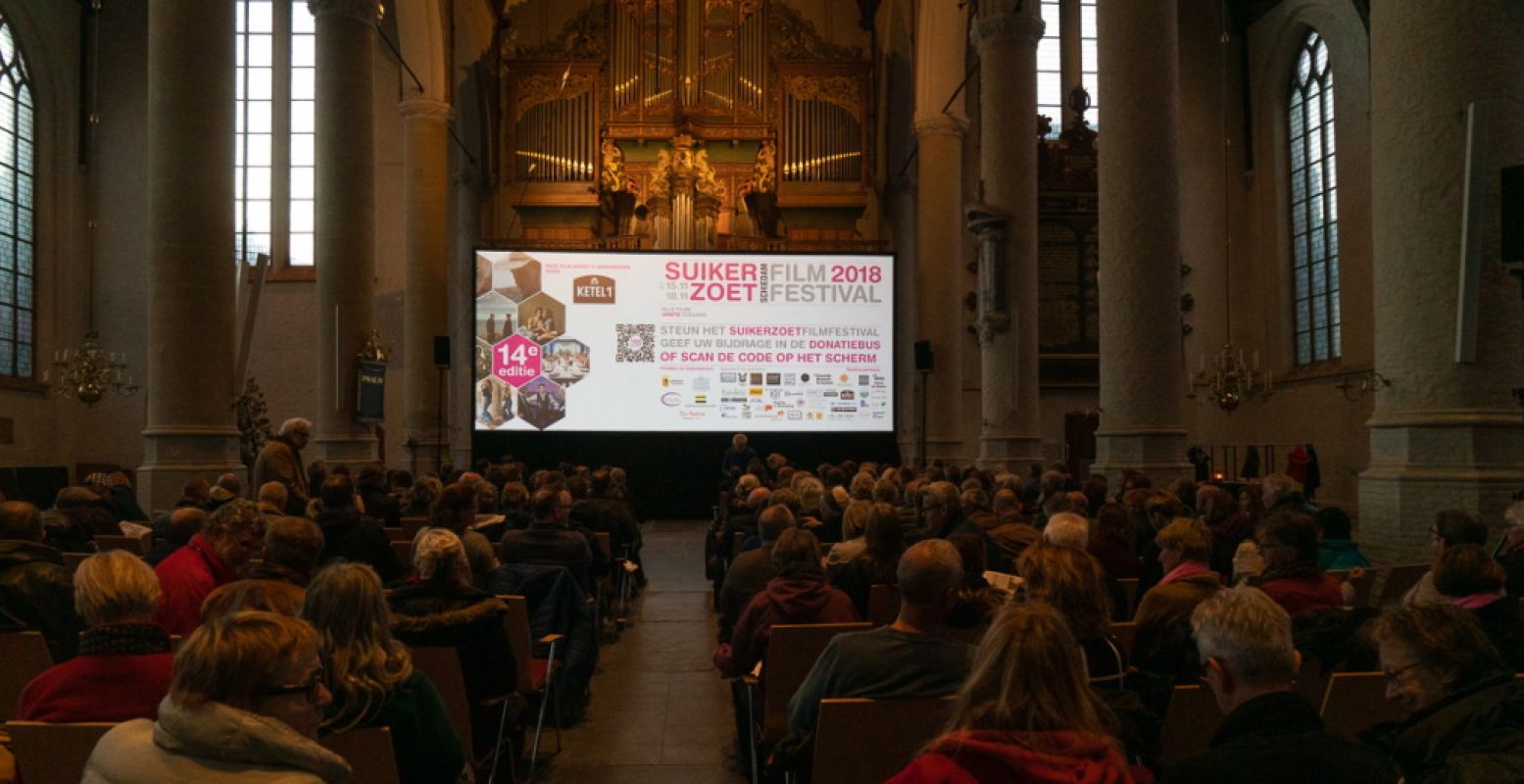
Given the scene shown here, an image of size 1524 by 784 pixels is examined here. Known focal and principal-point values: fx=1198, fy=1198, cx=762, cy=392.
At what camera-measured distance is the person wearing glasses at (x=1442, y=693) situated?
92.5 inches

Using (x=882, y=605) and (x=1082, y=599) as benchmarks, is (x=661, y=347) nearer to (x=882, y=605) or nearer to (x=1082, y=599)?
(x=882, y=605)

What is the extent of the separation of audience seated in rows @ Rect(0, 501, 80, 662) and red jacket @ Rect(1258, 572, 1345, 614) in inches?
169

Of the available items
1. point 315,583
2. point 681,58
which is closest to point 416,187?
point 681,58

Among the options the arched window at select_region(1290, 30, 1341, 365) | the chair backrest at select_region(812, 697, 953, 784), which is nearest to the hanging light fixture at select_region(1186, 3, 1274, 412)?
the arched window at select_region(1290, 30, 1341, 365)

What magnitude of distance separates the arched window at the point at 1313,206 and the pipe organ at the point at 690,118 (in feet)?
25.0

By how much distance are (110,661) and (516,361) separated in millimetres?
14905

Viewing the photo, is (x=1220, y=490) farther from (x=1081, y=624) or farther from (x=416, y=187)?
(x=416, y=187)

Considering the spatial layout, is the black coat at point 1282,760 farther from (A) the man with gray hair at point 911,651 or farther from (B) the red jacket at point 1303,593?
(B) the red jacket at point 1303,593

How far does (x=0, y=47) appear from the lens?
19.5 m

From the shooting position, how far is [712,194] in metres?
21.3

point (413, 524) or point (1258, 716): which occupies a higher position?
point (1258, 716)

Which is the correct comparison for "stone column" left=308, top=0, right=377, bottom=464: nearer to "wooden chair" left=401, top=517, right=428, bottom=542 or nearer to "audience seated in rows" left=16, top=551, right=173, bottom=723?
"wooden chair" left=401, top=517, right=428, bottom=542

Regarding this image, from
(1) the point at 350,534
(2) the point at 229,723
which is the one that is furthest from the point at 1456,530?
(1) the point at 350,534

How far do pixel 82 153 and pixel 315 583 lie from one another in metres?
21.6
